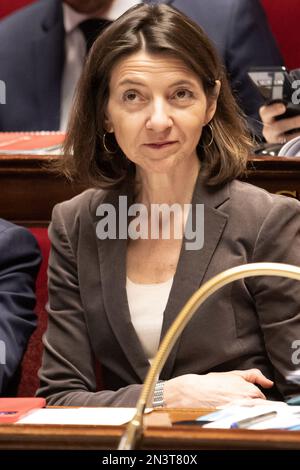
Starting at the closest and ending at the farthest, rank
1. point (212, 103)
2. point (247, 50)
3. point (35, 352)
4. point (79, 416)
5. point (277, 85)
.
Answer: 1. point (79, 416)
2. point (212, 103)
3. point (35, 352)
4. point (277, 85)
5. point (247, 50)

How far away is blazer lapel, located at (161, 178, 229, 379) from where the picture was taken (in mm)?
1612

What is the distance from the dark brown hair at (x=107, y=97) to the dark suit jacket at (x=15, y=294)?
0.16 metres

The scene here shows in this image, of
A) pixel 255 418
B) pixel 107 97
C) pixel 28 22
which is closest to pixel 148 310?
pixel 107 97

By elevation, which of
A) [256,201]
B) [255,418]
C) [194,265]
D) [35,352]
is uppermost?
[256,201]

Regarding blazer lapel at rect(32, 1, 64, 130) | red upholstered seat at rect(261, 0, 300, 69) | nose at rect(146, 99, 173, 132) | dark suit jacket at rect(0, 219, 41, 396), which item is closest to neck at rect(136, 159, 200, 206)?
nose at rect(146, 99, 173, 132)

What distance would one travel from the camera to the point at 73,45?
3045 mm

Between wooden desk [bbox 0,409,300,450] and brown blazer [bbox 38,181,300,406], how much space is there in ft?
1.78

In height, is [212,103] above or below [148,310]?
above

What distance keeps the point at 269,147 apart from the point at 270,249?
605 mm

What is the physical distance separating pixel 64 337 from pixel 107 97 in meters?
0.41

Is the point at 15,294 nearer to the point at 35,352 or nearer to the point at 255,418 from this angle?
the point at 35,352

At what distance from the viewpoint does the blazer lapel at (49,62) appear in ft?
9.53

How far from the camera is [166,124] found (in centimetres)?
158
